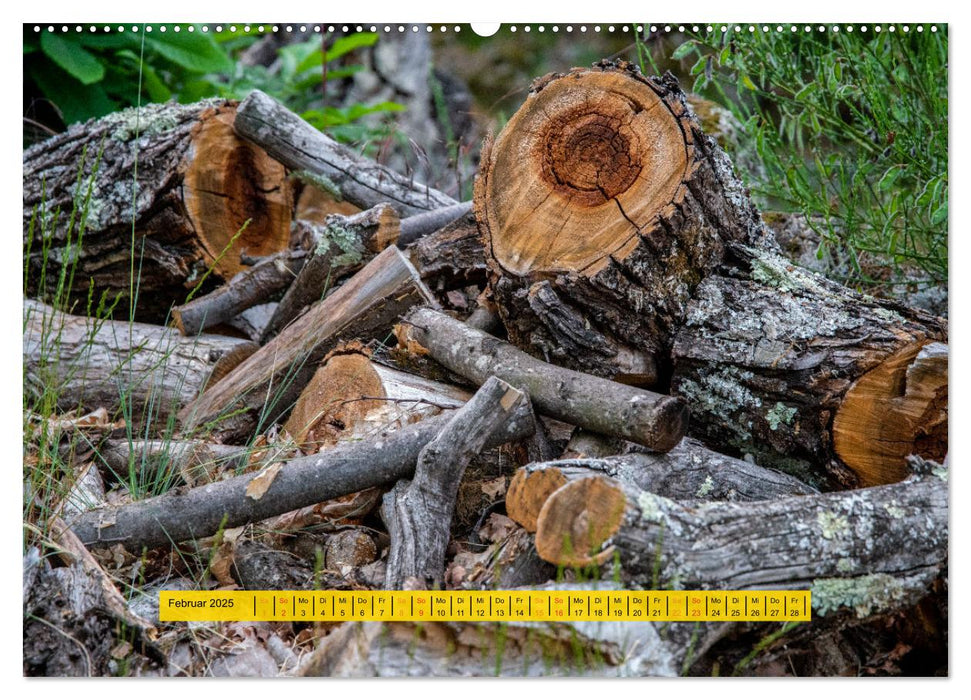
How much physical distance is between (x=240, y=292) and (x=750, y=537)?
2.16 m

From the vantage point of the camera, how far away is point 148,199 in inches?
127

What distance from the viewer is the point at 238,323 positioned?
343cm

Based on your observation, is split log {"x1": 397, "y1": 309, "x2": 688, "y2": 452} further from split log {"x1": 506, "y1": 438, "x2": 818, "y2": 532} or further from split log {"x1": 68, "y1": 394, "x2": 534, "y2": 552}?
split log {"x1": 68, "y1": 394, "x2": 534, "y2": 552}

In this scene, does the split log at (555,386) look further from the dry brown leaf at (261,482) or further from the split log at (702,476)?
the dry brown leaf at (261,482)

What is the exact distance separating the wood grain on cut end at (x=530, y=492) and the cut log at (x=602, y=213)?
1.93 ft

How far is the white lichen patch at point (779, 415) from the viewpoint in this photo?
225cm

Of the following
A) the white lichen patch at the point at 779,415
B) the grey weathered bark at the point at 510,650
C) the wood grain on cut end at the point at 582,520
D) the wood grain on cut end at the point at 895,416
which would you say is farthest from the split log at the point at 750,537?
the white lichen patch at the point at 779,415

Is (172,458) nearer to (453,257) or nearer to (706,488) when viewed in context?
(453,257)

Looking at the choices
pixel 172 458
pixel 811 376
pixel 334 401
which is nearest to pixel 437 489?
pixel 334 401

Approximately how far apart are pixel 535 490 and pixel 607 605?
288 mm

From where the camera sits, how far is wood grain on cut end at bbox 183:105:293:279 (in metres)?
3.29

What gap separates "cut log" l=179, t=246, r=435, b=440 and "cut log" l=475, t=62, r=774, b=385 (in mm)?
468

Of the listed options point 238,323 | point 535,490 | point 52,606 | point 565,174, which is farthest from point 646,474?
point 238,323

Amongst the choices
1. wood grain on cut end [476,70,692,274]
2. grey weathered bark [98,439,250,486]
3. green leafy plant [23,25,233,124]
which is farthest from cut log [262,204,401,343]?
green leafy plant [23,25,233,124]
